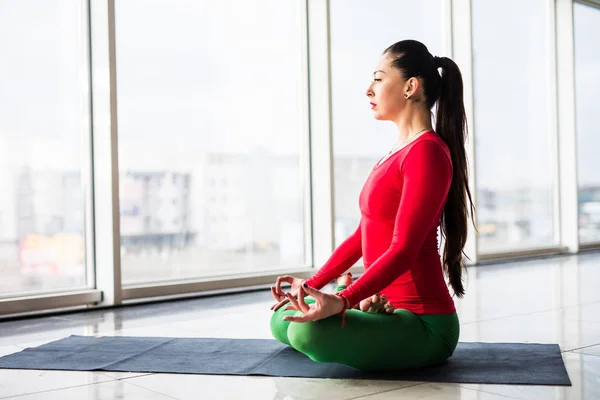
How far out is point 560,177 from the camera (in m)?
6.87

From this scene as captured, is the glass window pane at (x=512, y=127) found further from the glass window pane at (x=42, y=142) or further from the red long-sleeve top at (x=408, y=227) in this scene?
the red long-sleeve top at (x=408, y=227)

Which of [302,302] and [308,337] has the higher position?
[302,302]

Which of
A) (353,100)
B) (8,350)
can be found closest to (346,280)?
(8,350)

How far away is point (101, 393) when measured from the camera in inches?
74.3

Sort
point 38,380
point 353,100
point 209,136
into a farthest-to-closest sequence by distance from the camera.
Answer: point 353,100 → point 209,136 → point 38,380

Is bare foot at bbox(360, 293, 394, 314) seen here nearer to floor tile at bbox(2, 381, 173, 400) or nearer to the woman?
the woman

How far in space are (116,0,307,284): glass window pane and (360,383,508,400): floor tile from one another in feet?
7.64

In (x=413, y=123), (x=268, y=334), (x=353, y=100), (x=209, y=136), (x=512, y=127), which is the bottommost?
(x=268, y=334)

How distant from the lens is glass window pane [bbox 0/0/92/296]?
11.5 feet

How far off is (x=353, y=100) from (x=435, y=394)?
132 inches

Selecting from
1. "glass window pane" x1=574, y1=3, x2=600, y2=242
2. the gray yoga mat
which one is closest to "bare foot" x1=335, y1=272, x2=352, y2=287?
the gray yoga mat

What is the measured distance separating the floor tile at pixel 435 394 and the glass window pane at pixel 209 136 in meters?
2.33

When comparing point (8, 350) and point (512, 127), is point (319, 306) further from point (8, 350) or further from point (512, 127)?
point (512, 127)

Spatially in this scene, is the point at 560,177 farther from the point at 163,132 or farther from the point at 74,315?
the point at 74,315
